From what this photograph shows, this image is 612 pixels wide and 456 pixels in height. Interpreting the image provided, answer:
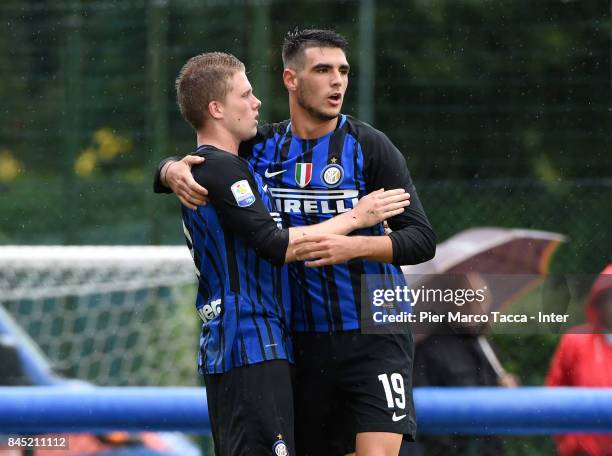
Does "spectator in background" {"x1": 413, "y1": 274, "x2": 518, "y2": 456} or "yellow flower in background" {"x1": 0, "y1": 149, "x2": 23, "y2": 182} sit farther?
"yellow flower in background" {"x1": 0, "y1": 149, "x2": 23, "y2": 182}

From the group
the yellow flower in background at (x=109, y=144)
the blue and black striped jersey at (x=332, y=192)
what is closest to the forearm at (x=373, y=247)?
the blue and black striped jersey at (x=332, y=192)

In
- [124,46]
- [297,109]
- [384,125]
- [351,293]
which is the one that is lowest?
[351,293]

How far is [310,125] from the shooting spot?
15.3ft

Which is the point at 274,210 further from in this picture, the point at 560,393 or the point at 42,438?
the point at 42,438

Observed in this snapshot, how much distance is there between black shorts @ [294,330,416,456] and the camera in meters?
4.52

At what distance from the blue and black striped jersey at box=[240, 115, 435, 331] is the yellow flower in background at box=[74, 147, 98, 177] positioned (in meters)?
5.00

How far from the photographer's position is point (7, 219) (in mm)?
9477

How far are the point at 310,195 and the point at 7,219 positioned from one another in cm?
545

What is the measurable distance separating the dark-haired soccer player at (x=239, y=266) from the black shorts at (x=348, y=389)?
15 cm

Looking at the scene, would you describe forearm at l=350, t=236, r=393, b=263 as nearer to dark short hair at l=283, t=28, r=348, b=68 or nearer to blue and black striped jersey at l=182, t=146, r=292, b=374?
blue and black striped jersey at l=182, t=146, r=292, b=374

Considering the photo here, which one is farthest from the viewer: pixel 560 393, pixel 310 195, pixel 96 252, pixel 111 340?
pixel 111 340

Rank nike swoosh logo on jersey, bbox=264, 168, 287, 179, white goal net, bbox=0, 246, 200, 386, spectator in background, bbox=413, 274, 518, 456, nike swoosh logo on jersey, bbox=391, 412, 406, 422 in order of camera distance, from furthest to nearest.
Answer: white goal net, bbox=0, 246, 200, 386 → spectator in background, bbox=413, 274, 518, 456 → nike swoosh logo on jersey, bbox=264, 168, 287, 179 → nike swoosh logo on jersey, bbox=391, 412, 406, 422

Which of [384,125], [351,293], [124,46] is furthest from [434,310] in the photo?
[124,46]

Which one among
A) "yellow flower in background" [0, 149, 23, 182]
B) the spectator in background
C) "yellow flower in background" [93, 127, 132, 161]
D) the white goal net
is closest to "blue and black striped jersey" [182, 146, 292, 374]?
the spectator in background
